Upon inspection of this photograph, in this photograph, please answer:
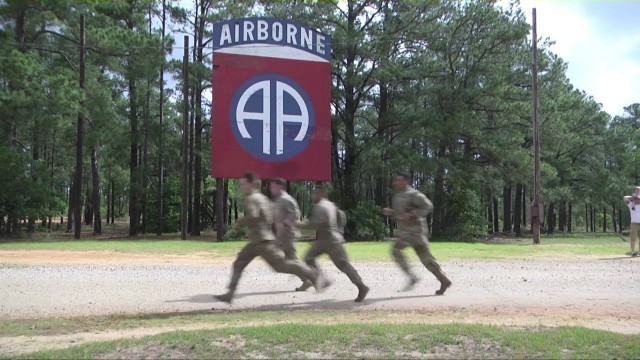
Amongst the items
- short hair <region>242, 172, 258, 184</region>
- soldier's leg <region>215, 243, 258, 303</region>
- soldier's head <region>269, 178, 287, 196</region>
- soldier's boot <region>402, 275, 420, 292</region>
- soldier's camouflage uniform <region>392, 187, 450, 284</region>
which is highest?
short hair <region>242, 172, 258, 184</region>

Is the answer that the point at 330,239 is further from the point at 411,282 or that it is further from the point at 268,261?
the point at 411,282

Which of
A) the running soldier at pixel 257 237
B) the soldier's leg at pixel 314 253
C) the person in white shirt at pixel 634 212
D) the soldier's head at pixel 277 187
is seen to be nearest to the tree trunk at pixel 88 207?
the person in white shirt at pixel 634 212

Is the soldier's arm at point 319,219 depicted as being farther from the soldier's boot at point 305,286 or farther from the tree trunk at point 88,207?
the tree trunk at point 88,207

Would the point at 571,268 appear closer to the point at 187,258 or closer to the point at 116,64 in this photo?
the point at 187,258

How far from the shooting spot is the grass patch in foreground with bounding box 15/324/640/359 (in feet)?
17.7

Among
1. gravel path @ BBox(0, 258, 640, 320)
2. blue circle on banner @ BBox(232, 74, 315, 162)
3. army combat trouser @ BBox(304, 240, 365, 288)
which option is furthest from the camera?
blue circle on banner @ BBox(232, 74, 315, 162)

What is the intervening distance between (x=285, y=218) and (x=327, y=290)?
1.58 metres

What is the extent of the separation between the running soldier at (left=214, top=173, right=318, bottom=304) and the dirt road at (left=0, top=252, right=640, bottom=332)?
0.63 meters

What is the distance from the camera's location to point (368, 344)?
5.68 meters

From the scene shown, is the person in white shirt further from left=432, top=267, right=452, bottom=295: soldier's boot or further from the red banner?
the red banner

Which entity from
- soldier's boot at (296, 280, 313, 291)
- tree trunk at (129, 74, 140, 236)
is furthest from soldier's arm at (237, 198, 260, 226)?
tree trunk at (129, 74, 140, 236)

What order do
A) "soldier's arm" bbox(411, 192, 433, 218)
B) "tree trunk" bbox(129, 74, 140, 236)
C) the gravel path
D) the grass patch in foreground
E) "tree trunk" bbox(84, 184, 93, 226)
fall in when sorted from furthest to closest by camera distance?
"tree trunk" bbox(84, 184, 93, 226)
"tree trunk" bbox(129, 74, 140, 236)
"soldier's arm" bbox(411, 192, 433, 218)
the gravel path
the grass patch in foreground

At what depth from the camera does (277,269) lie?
766 cm

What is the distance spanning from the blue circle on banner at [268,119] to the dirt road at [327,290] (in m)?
7.83
